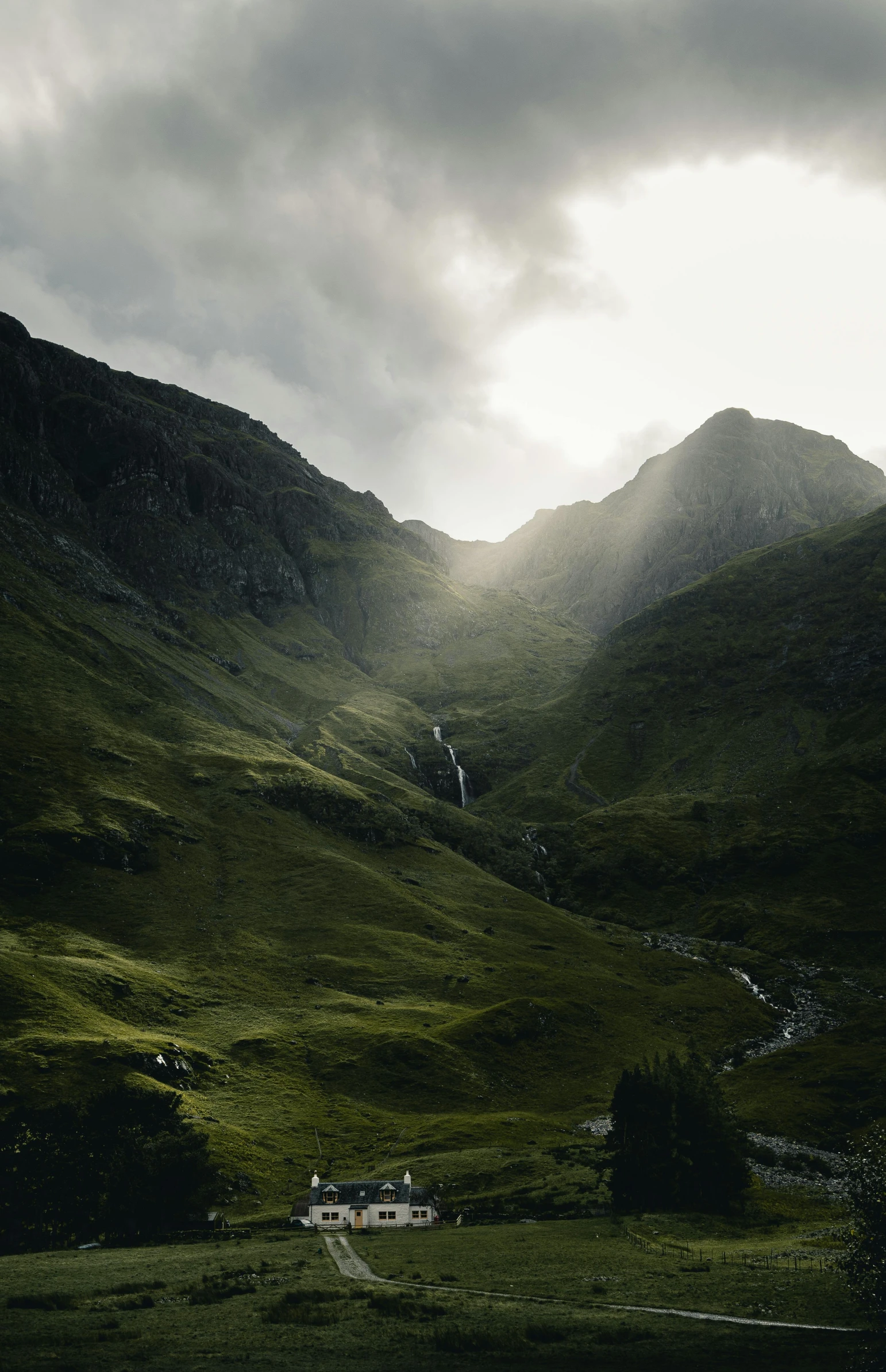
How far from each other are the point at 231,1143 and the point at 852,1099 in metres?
98.4

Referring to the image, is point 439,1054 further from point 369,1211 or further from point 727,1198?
point 727,1198

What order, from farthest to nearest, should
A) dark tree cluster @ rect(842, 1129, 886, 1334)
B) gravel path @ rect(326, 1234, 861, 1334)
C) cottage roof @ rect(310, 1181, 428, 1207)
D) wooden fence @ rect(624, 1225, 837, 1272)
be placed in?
cottage roof @ rect(310, 1181, 428, 1207) → wooden fence @ rect(624, 1225, 837, 1272) → gravel path @ rect(326, 1234, 861, 1334) → dark tree cluster @ rect(842, 1129, 886, 1334)

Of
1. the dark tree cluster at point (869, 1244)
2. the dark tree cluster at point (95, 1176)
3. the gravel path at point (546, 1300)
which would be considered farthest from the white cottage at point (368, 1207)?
the dark tree cluster at point (869, 1244)

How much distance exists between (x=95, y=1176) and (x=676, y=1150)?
62094 millimetres

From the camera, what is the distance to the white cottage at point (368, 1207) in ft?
294

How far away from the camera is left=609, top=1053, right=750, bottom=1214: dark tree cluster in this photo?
279ft

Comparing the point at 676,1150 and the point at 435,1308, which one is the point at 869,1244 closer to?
the point at 435,1308

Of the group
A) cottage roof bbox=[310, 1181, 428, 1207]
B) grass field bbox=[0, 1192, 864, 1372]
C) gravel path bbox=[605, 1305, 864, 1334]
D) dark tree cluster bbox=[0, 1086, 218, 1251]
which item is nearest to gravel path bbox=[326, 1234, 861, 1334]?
gravel path bbox=[605, 1305, 864, 1334]

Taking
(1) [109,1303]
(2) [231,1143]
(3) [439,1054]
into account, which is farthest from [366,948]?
(1) [109,1303]

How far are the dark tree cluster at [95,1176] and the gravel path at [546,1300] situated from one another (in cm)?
3051

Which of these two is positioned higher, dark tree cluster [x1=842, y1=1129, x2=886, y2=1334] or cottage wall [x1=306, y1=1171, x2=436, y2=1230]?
dark tree cluster [x1=842, y1=1129, x2=886, y2=1334]

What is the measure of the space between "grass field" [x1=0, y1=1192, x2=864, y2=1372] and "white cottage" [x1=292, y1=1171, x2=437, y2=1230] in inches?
699

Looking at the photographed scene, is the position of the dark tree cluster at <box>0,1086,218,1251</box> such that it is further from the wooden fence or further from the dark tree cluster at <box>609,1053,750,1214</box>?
the wooden fence

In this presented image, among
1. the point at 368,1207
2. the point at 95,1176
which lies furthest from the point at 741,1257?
the point at 95,1176
